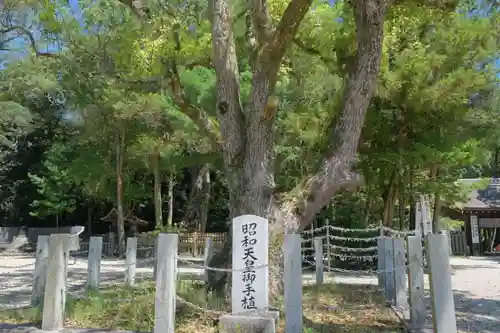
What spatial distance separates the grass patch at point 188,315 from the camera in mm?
7109

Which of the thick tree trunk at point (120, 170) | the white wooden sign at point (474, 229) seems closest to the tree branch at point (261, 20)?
the thick tree trunk at point (120, 170)

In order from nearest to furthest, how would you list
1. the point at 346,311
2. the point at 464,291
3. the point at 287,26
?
the point at 287,26, the point at 346,311, the point at 464,291

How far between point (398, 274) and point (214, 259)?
346 centimetres

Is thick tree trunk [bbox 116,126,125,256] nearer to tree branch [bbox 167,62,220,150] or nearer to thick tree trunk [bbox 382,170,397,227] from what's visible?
thick tree trunk [bbox 382,170,397,227]

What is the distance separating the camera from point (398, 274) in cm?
868

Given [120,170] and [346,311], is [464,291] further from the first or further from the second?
[120,170]

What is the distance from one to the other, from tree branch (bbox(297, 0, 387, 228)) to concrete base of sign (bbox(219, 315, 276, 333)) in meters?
2.44

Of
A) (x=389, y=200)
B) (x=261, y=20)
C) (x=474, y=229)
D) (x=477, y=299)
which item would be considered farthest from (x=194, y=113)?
(x=474, y=229)

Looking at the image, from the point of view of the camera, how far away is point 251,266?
6.55 meters

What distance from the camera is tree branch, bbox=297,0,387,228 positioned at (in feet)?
25.2

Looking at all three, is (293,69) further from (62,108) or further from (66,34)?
(62,108)

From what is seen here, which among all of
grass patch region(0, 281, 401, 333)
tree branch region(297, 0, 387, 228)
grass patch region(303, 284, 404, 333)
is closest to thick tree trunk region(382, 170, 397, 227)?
grass patch region(303, 284, 404, 333)

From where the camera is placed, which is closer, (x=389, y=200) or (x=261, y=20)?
(x=261, y=20)

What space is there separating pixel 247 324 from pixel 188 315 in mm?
1584
